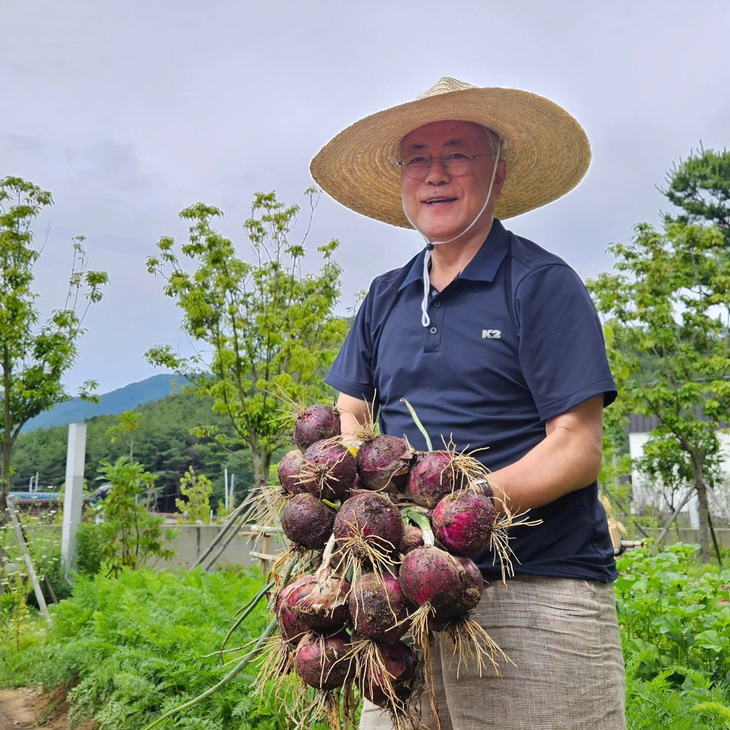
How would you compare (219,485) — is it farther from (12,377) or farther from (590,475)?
(590,475)

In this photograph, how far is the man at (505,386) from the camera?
1693 mm

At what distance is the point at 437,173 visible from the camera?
202 centimetres

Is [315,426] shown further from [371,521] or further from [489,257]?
[489,257]

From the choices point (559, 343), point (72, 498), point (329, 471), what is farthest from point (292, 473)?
point (72, 498)

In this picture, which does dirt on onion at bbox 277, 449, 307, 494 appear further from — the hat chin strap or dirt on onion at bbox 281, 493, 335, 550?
the hat chin strap

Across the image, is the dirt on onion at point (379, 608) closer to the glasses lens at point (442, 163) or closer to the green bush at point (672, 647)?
the glasses lens at point (442, 163)

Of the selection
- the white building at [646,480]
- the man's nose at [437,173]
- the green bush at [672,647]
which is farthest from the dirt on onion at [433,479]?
the white building at [646,480]

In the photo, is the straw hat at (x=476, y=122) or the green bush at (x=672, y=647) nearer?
the straw hat at (x=476, y=122)

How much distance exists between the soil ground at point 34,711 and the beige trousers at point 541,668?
3879 millimetres

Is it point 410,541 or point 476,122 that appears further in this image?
point 476,122

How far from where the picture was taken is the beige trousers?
1.69 meters

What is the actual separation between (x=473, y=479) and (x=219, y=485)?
17.2 metres

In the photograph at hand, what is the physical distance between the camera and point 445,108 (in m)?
2.04

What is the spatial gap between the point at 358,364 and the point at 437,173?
0.54 meters
